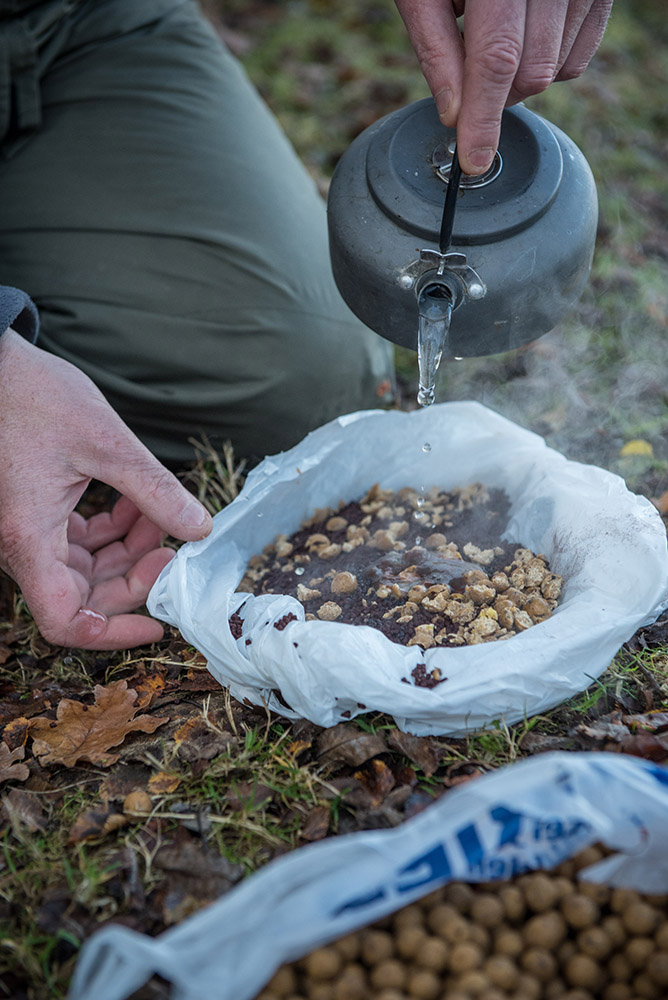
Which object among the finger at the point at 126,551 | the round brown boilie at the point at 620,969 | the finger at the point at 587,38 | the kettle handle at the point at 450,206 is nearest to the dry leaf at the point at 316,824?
the round brown boilie at the point at 620,969

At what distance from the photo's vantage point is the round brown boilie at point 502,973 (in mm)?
1040

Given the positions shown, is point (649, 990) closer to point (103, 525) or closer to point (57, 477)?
point (57, 477)

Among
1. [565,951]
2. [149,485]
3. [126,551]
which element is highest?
[149,485]

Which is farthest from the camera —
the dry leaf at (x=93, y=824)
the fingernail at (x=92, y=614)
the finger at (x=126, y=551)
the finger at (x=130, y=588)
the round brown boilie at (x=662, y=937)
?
the finger at (x=126, y=551)

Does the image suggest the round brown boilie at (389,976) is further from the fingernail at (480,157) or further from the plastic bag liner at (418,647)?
the fingernail at (480,157)

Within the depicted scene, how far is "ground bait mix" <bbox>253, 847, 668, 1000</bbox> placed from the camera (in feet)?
3.43

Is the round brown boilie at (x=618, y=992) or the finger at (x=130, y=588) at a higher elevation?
the round brown boilie at (x=618, y=992)

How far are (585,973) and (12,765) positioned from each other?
3.45 ft

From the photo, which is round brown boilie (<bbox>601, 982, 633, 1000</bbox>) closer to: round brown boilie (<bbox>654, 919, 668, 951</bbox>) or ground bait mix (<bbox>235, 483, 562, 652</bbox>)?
round brown boilie (<bbox>654, 919, 668, 951</bbox>)

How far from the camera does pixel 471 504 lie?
197 centimetres

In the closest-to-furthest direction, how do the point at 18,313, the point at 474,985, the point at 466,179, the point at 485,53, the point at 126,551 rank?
the point at 474,985 → the point at 485,53 → the point at 466,179 → the point at 18,313 → the point at 126,551

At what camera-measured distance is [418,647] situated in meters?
1.48

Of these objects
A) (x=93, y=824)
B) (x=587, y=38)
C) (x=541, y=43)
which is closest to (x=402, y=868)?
(x=93, y=824)

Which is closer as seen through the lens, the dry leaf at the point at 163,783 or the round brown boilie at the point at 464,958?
the round brown boilie at the point at 464,958
